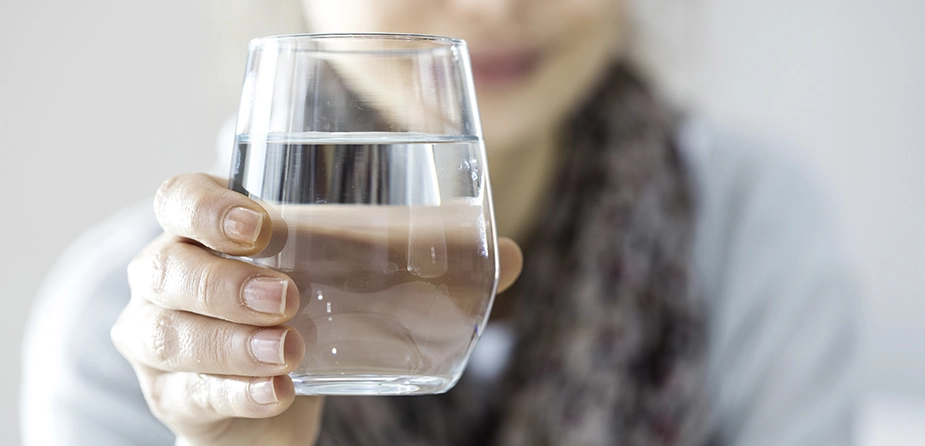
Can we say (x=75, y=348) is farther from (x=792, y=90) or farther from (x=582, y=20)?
(x=792, y=90)

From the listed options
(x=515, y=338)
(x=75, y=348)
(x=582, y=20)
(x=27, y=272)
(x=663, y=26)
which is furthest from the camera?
(x=27, y=272)

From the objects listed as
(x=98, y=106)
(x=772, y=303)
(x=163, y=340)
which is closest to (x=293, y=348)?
(x=163, y=340)

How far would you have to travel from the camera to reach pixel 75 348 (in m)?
1.00

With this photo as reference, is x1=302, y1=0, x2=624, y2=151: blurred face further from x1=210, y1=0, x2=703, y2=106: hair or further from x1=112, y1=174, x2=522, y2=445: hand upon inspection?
x1=112, y1=174, x2=522, y2=445: hand

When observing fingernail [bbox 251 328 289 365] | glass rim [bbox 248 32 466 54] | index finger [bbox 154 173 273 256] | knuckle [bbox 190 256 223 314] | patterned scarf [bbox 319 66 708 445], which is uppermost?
glass rim [bbox 248 32 466 54]

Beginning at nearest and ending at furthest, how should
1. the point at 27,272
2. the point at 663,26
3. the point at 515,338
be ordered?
the point at 515,338, the point at 663,26, the point at 27,272

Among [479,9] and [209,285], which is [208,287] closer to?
[209,285]

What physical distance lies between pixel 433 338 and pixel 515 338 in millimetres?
1025

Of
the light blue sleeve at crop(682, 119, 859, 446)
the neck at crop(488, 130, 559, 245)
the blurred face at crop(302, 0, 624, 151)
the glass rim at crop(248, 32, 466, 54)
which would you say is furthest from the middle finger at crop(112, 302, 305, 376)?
the light blue sleeve at crop(682, 119, 859, 446)

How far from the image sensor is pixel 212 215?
0.40 meters

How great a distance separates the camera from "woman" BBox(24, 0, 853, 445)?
1.02 m

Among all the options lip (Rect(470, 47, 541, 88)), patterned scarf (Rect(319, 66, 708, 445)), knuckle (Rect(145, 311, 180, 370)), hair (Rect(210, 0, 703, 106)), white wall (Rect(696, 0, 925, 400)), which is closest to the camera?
knuckle (Rect(145, 311, 180, 370))

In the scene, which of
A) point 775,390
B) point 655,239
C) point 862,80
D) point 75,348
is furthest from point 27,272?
point 862,80

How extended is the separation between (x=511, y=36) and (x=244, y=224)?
2.42ft
